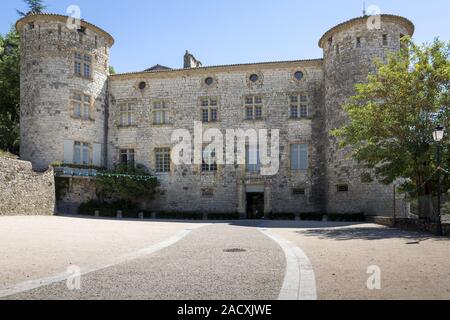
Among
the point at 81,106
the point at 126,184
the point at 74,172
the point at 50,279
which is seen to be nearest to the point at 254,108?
the point at 126,184

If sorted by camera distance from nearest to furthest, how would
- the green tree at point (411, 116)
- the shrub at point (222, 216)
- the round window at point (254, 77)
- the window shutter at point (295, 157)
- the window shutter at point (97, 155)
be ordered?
the green tree at point (411, 116)
the shrub at point (222, 216)
the window shutter at point (295, 157)
the round window at point (254, 77)
the window shutter at point (97, 155)

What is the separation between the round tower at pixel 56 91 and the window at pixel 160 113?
4.44 meters

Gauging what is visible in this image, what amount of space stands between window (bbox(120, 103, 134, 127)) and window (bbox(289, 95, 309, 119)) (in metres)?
11.9

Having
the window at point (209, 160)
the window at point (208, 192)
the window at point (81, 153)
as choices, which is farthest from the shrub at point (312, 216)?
the window at point (81, 153)

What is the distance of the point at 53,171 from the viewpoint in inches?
1009

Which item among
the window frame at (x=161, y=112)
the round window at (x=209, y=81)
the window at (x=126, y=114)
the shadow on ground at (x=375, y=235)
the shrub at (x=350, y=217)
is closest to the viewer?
the shadow on ground at (x=375, y=235)

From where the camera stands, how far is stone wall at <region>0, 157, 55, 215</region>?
21516 mm

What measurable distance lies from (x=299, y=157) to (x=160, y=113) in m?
10.6

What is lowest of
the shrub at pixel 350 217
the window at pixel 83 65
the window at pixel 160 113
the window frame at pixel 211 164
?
the shrub at pixel 350 217

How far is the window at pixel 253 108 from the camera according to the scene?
28.2 metres

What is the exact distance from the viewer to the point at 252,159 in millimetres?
27891

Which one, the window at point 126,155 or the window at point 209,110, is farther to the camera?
the window at point 126,155

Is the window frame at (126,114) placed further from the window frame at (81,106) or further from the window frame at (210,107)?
the window frame at (210,107)
